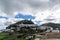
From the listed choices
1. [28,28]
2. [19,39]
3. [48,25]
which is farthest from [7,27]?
[19,39]

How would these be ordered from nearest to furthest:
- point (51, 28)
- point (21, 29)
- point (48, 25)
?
point (21, 29)
point (51, 28)
point (48, 25)

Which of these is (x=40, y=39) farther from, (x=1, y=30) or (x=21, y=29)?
(x=1, y=30)

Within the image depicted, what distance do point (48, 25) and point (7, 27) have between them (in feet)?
15.8

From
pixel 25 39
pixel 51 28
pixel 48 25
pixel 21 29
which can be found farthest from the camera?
pixel 48 25

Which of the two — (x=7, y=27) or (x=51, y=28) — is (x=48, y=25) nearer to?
(x=51, y=28)

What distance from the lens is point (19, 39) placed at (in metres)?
14.8

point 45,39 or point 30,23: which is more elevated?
point 30,23

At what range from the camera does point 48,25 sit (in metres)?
21.5

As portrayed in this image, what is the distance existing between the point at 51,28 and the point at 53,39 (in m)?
5.20

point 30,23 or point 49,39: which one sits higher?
point 30,23

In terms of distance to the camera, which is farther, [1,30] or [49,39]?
[1,30]

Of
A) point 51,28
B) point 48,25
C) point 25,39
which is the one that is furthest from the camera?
point 48,25

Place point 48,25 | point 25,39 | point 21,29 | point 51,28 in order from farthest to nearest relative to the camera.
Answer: point 48,25 → point 51,28 → point 21,29 → point 25,39

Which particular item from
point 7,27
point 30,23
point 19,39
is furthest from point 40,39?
point 7,27
